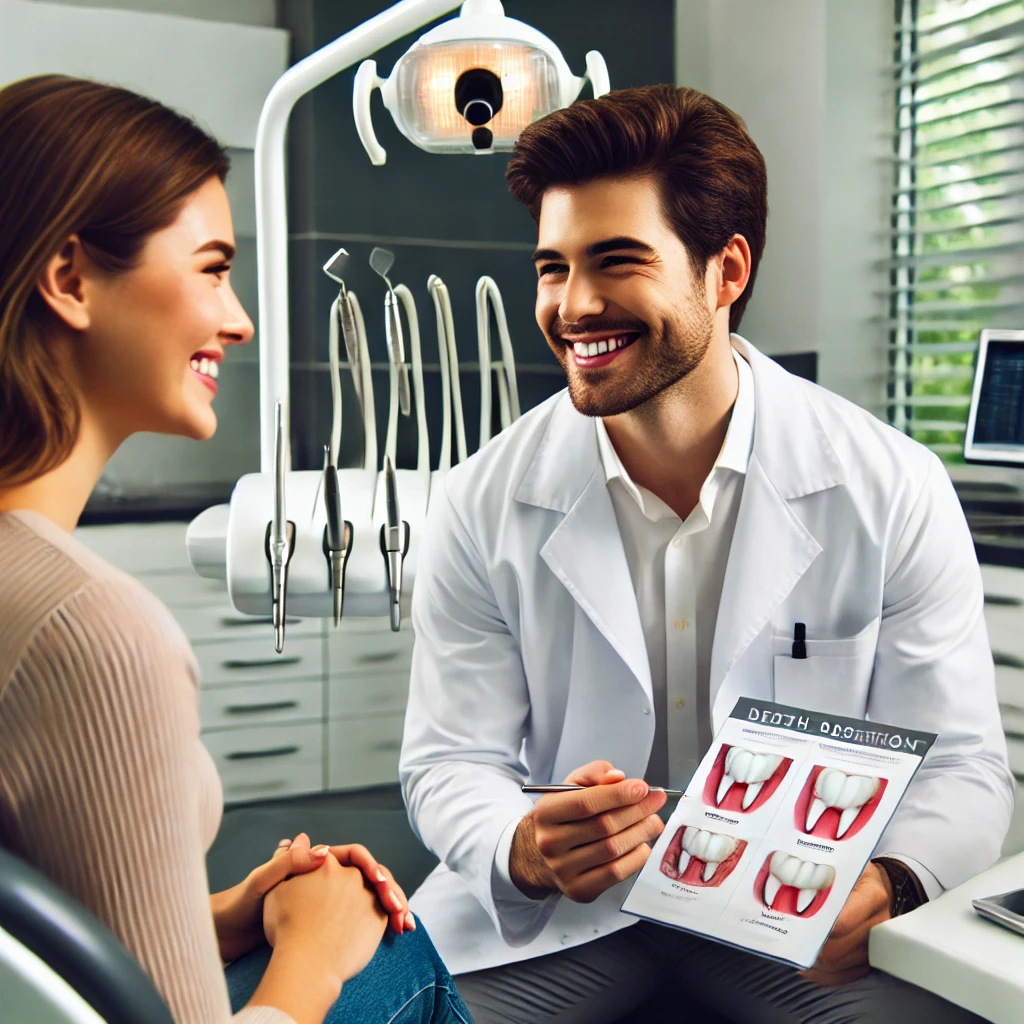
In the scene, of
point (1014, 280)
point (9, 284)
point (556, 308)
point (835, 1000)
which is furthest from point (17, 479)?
point (1014, 280)

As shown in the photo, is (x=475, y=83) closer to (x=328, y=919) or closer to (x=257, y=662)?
(x=328, y=919)

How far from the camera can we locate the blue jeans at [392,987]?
815 mm

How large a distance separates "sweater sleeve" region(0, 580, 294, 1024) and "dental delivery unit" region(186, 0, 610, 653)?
85 cm

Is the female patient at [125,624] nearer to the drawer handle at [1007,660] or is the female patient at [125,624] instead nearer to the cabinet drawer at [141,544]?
the drawer handle at [1007,660]

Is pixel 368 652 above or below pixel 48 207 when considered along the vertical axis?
below

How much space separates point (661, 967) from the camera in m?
1.33

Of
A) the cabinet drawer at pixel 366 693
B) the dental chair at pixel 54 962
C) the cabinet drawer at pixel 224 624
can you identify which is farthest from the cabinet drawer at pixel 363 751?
the dental chair at pixel 54 962

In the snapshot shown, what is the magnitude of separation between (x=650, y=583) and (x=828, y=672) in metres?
0.23

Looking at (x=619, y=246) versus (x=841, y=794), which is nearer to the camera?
(x=841, y=794)

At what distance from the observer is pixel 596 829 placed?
1.05 metres

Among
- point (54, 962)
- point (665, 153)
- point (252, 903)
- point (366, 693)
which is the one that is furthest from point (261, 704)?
point (54, 962)

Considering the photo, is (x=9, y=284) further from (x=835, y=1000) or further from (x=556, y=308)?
(x=835, y=1000)

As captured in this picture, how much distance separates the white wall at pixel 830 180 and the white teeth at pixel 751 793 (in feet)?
4.48

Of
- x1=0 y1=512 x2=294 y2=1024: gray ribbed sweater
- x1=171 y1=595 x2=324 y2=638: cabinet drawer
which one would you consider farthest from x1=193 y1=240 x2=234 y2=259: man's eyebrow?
x1=171 y1=595 x2=324 y2=638: cabinet drawer
